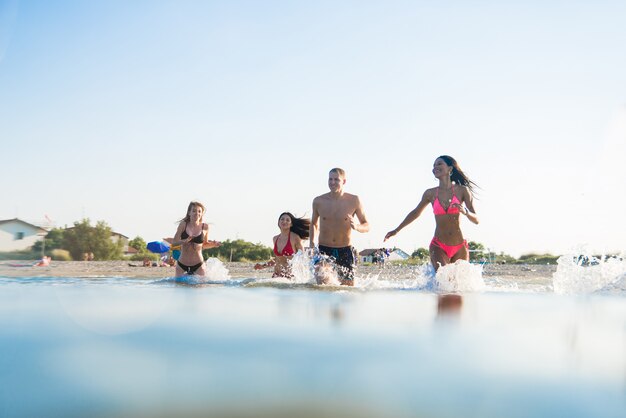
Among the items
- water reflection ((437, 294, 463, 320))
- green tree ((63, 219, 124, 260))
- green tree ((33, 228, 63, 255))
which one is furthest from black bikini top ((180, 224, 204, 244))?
green tree ((63, 219, 124, 260))

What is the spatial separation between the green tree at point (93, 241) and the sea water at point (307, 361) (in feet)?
76.5

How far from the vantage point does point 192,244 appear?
9.20 metres

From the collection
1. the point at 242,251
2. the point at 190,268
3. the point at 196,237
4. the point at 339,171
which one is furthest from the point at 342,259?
the point at 242,251

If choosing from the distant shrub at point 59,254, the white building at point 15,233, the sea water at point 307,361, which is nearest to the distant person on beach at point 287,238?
the sea water at point 307,361

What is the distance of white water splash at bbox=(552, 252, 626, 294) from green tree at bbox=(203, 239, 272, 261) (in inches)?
1098

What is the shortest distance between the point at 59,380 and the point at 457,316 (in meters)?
2.37

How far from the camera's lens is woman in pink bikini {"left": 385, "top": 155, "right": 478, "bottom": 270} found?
773 centimetres

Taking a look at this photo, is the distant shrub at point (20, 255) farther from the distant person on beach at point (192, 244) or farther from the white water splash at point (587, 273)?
the white water splash at point (587, 273)

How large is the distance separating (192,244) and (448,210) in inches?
156

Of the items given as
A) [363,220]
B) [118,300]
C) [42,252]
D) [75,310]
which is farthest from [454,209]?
[42,252]

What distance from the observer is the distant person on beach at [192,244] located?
9164 millimetres

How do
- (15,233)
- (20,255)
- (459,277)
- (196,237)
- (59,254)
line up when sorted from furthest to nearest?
(59,254) < (20,255) < (15,233) < (196,237) < (459,277)

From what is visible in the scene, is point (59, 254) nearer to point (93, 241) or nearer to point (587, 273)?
point (93, 241)

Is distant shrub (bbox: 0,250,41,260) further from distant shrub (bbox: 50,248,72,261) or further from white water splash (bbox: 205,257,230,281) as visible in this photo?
white water splash (bbox: 205,257,230,281)
